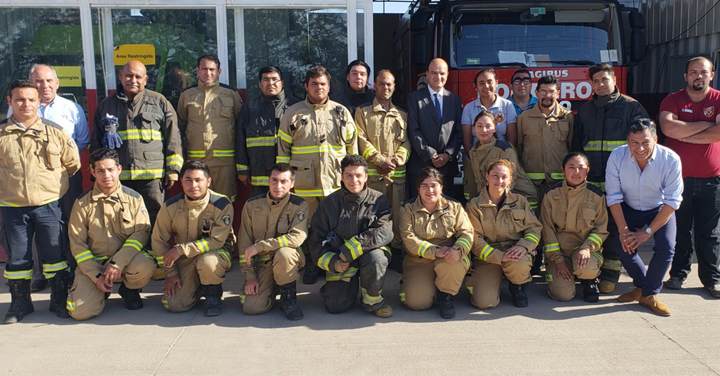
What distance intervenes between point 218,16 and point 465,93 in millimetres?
2743

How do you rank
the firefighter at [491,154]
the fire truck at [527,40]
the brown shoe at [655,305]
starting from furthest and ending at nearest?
1. the fire truck at [527,40]
2. the firefighter at [491,154]
3. the brown shoe at [655,305]

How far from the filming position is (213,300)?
4.55 metres

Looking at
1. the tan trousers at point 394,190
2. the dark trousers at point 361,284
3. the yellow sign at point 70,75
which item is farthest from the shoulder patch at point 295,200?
the yellow sign at point 70,75

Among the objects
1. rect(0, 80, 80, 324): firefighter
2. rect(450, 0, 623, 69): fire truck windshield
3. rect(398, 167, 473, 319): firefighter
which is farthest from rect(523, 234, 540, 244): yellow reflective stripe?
rect(0, 80, 80, 324): firefighter

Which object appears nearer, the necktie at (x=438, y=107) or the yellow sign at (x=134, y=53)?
the necktie at (x=438, y=107)

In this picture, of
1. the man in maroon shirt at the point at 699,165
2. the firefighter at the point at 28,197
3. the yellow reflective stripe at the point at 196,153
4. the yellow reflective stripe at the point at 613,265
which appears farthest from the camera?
the yellow reflective stripe at the point at 196,153

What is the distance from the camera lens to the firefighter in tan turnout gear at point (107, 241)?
448cm

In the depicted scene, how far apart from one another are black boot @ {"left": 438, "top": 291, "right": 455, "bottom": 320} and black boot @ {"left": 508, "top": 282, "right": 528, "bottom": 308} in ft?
1.67

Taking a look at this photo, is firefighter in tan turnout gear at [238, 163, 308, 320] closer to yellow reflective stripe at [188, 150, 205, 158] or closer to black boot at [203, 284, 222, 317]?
black boot at [203, 284, 222, 317]

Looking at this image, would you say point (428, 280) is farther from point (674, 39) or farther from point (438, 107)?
point (674, 39)

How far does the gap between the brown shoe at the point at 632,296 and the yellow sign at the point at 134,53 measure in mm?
5039

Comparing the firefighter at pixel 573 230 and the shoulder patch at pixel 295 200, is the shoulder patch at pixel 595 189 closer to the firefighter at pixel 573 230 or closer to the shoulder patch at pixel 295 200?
the firefighter at pixel 573 230

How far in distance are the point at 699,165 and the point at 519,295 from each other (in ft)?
6.05

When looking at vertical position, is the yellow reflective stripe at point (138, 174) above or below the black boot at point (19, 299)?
above
